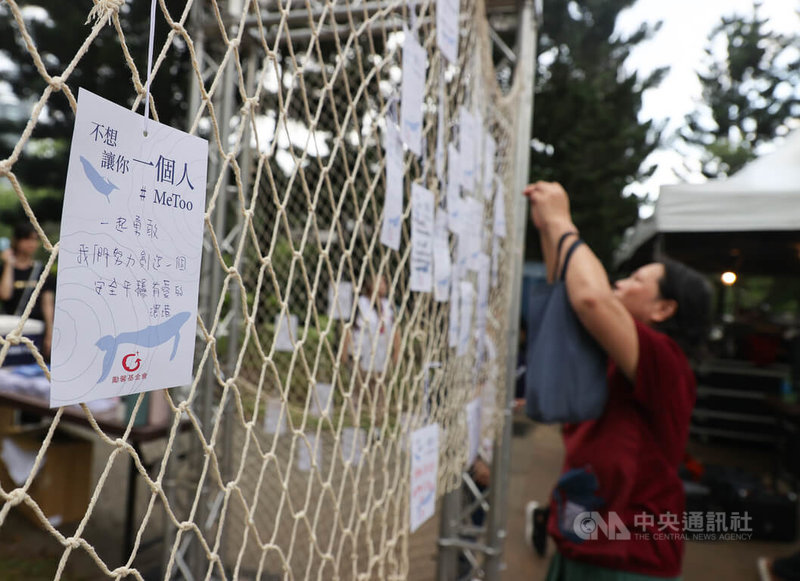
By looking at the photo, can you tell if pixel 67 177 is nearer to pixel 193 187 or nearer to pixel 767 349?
pixel 193 187

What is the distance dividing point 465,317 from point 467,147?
0.42 meters

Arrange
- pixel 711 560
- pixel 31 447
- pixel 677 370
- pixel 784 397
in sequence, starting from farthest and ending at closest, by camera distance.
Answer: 1. pixel 784 397
2. pixel 711 560
3. pixel 31 447
4. pixel 677 370

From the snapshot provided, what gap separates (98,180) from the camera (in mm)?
397

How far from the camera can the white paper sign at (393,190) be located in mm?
969

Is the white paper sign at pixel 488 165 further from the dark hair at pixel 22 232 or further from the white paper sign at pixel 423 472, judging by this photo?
the dark hair at pixel 22 232

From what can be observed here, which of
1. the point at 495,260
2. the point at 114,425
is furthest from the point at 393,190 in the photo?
the point at 114,425

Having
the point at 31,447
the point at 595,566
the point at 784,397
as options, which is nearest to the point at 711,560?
the point at 784,397

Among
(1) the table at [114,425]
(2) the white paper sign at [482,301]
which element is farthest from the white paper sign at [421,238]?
(1) the table at [114,425]

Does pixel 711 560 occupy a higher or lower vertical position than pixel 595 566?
lower

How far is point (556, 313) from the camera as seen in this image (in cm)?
136

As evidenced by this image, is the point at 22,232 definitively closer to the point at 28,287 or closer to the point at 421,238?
the point at 28,287

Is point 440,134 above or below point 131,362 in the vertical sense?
above

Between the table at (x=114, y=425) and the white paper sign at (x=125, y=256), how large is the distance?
5.78 feet

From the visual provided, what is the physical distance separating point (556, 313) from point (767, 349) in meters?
5.08
